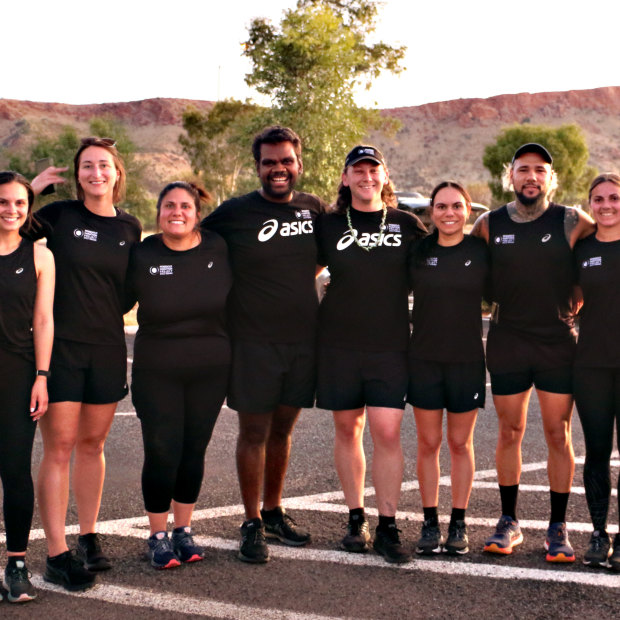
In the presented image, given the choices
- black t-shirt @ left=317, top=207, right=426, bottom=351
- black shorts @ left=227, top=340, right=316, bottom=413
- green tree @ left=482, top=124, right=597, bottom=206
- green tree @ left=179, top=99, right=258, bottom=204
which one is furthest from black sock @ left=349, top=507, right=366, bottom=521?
green tree @ left=482, top=124, right=597, bottom=206

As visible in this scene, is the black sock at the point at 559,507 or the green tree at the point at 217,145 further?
the green tree at the point at 217,145

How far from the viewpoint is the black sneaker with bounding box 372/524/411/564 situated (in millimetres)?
4871

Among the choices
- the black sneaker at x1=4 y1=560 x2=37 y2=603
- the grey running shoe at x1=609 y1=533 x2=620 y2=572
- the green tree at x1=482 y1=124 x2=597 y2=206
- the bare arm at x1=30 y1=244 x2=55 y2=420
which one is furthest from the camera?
the green tree at x1=482 y1=124 x2=597 y2=206

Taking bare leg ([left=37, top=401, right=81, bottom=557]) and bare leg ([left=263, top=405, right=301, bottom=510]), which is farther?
bare leg ([left=263, top=405, right=301, bottom=510])

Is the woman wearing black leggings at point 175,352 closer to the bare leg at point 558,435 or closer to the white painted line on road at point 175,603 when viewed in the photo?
the white painted line on road at point 175,603

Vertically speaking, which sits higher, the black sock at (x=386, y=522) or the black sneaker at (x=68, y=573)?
the black sock at (x=386, y=522)

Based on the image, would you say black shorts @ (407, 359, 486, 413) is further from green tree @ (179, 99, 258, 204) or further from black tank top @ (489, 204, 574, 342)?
green tree @ (179, 99, 258, 204)

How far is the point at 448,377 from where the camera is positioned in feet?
16.5

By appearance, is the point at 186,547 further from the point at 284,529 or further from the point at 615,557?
the point at 615,557

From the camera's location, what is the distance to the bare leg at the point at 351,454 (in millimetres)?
5191

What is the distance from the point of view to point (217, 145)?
49.7m

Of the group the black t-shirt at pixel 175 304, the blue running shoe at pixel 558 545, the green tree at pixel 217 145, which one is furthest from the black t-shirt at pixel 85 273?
the green tree at pixel 217 145

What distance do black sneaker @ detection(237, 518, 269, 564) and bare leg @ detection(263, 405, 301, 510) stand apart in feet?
1.13

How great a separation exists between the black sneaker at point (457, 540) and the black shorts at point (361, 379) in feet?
2.44
